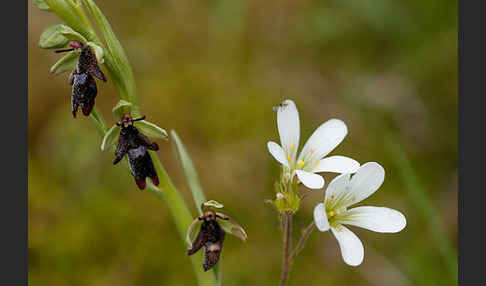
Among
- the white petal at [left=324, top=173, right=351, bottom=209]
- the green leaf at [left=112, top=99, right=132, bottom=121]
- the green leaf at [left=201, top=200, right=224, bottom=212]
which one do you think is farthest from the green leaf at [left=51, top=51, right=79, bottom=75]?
the white petal at [left=324, top=173, right=351, bottom=209]

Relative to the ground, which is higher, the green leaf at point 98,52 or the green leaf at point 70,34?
the green leaf at point 70,34

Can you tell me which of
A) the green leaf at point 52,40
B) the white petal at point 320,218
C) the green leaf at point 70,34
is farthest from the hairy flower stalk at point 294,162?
the green leaf at point 52,40

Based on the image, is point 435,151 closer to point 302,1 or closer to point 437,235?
point 437,235

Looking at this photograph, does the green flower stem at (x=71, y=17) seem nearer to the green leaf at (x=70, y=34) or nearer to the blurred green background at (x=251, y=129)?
the green leaf at (x=70, y=34)

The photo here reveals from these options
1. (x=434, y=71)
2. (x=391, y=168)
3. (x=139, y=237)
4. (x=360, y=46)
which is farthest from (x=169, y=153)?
(x=434, y=71)

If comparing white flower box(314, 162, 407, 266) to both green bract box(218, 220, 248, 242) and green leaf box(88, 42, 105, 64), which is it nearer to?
green bract box(218, 220, 248, 242)

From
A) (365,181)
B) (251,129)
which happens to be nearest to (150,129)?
(365,181)
